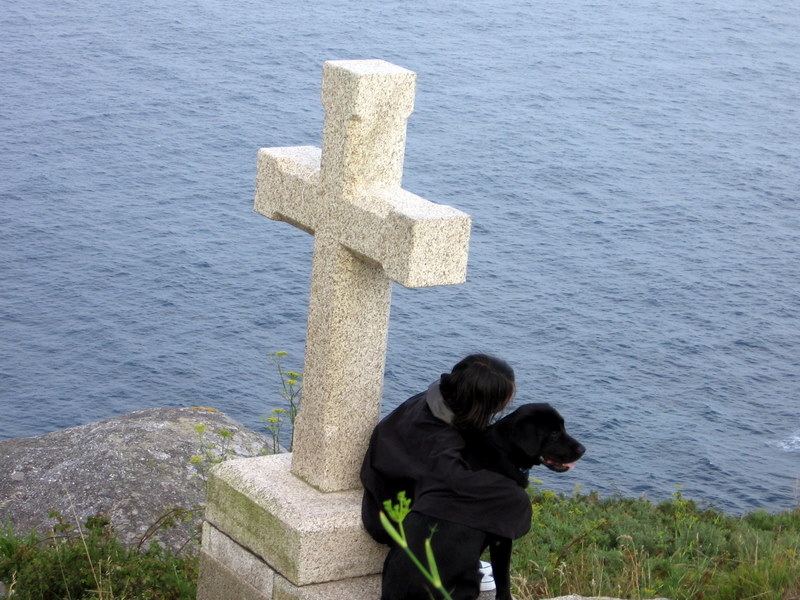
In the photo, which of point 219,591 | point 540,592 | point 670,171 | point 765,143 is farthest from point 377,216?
point 765,143

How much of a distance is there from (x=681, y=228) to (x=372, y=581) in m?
25.1

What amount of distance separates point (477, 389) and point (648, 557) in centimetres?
360

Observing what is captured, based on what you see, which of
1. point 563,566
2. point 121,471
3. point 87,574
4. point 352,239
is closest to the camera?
point 352,239

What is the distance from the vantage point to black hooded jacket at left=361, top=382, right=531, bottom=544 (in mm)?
4297

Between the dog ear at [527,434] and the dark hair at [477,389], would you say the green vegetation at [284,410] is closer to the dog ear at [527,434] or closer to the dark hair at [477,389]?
the dark hair at [477,389]

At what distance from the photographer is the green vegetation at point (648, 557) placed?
575 cm

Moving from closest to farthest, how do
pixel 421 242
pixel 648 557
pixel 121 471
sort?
pixel 421 242 < pixel 648 557 < pixel 121 471

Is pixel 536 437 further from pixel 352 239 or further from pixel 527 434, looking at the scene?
pixel 352 239

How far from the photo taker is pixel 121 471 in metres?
8.77

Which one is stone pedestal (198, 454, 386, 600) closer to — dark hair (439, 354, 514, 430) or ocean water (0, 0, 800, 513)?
dark hair (439, 354, 514, 430)

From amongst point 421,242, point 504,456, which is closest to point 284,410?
point 504,456

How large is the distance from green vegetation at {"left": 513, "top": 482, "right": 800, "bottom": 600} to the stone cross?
131 centimetres

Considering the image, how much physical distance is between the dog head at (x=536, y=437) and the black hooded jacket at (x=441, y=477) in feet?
0.42

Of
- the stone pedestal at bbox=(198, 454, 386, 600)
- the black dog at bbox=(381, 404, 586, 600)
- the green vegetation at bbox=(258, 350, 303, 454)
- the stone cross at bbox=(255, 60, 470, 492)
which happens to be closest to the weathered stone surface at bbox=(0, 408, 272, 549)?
the green vegetation at bbox=(258, 350, 303, 454)
